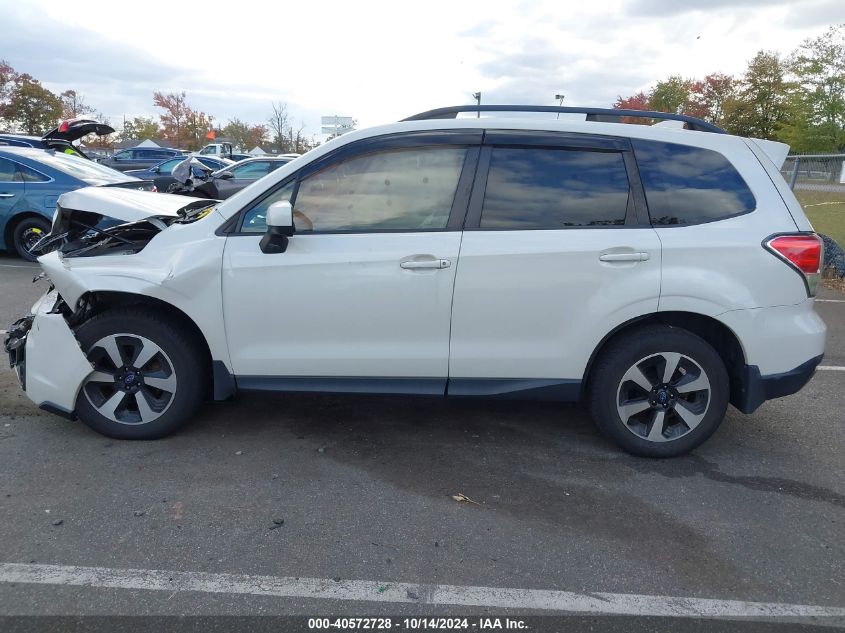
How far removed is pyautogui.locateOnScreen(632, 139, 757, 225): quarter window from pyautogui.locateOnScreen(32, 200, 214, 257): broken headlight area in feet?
8.72

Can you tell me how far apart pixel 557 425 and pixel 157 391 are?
2.58 metres

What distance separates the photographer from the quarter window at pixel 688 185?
3502mm

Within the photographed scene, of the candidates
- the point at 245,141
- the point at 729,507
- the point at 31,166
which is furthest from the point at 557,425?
the point at 245,141

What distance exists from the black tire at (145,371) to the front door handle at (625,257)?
2.44 metres

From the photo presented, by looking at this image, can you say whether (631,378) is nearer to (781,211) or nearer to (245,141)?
(781,211)

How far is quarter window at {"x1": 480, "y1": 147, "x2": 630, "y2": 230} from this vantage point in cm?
352

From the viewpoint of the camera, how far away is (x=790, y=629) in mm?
2416

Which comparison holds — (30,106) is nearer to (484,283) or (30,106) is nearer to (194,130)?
(194,130)

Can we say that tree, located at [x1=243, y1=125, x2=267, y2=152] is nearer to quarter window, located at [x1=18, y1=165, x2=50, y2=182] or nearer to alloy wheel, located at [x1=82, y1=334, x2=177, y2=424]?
quarter window, located at [x1=18, y1=165, x2=50, y2=182]

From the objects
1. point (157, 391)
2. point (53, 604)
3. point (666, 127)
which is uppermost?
point (666, 127)

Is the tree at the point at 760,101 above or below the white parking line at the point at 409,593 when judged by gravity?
above

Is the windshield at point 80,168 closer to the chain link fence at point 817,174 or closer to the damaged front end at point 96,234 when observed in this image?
the damaged front end at point 96,234

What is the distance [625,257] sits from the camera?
11.2 ft

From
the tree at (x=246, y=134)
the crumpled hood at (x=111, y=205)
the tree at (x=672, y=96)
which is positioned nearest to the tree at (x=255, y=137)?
the tree at (x=246, y=134)
